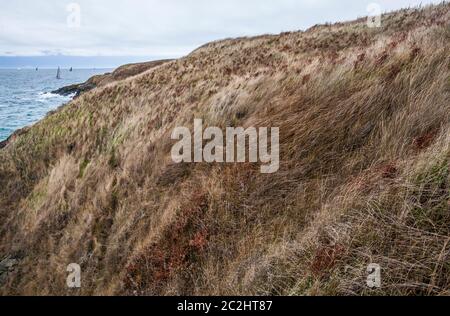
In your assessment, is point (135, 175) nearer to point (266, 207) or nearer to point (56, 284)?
point (56, 284)

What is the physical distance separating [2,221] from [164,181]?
6.19m

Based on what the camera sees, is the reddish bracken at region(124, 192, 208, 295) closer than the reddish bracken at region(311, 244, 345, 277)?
No

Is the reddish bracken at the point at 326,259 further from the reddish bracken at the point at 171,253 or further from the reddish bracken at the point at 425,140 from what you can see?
the reddish bracken at the point at 425,140

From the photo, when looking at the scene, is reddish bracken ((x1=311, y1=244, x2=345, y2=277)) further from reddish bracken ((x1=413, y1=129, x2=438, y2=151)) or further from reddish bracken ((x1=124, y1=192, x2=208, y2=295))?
reddish bracken ((x1=413, y1=129, x2=438, y2=151))

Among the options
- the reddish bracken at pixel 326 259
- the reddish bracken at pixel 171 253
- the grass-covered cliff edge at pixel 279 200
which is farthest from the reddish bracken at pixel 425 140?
the reddish bracken at pixel 171 253

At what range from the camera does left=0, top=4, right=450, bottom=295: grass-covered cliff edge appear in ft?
10.8

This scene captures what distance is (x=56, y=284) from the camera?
6340mm

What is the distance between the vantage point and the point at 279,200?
4875mm

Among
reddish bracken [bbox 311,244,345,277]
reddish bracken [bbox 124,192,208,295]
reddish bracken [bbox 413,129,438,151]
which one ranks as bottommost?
reddish bracken [bbox 124,192,208,295]

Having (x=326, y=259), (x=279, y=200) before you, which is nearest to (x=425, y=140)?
(x=279, y=200)

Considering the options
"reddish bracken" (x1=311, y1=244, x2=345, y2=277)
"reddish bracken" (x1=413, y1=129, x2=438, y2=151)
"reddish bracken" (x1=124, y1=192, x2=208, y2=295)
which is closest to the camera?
"reddish bracken" (x1=311, y1=244, x2=345, y2=277)

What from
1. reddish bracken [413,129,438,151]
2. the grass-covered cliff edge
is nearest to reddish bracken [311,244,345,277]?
the grass-covered cliff edge

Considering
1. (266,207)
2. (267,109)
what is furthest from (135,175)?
(266,207)

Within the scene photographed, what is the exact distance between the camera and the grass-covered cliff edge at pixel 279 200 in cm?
330
